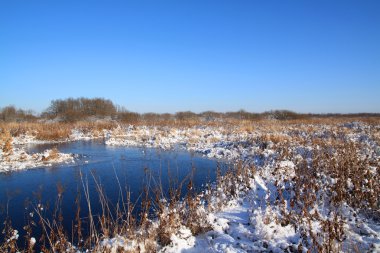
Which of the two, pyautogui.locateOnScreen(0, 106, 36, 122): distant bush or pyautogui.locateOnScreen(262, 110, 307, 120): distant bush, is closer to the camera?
pyautogui.locateOnScreen(0, 106, 36, 122): distant bush

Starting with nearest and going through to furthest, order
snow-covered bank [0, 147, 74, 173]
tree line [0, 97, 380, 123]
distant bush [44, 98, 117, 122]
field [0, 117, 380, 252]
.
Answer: field [0, 117, 380, 252] < snow-covered bank [0, 147, 74, 173] < tree line [0, 97, 380, 123] < distant bush [44, 98, 117, 122]

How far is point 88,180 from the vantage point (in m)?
9.09

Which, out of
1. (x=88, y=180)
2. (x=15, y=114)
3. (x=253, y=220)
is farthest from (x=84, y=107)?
(x=253, y=220)

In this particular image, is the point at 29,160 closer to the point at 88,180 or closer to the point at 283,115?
the point at 88,180

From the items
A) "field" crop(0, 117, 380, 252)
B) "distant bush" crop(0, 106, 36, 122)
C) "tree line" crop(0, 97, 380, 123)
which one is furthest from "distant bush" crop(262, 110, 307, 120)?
"field" crop(0, 117, 380, 252)

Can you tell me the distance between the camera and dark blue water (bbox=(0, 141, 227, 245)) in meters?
6.62

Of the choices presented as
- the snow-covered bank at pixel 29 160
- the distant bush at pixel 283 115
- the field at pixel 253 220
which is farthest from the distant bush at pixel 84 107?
the field at pixel 253 220

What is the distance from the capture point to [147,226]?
17.3 ft

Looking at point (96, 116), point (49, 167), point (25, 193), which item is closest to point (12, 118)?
point (96, 116)

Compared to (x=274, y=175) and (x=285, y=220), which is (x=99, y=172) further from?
(x=285, y=220)

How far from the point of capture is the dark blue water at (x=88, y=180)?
21.7 ft

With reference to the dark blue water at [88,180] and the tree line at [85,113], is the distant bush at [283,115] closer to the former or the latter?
the tree line at [85,113]

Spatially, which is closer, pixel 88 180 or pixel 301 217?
pixel 301 217

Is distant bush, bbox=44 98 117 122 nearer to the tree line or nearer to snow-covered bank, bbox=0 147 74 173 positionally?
the tree line
